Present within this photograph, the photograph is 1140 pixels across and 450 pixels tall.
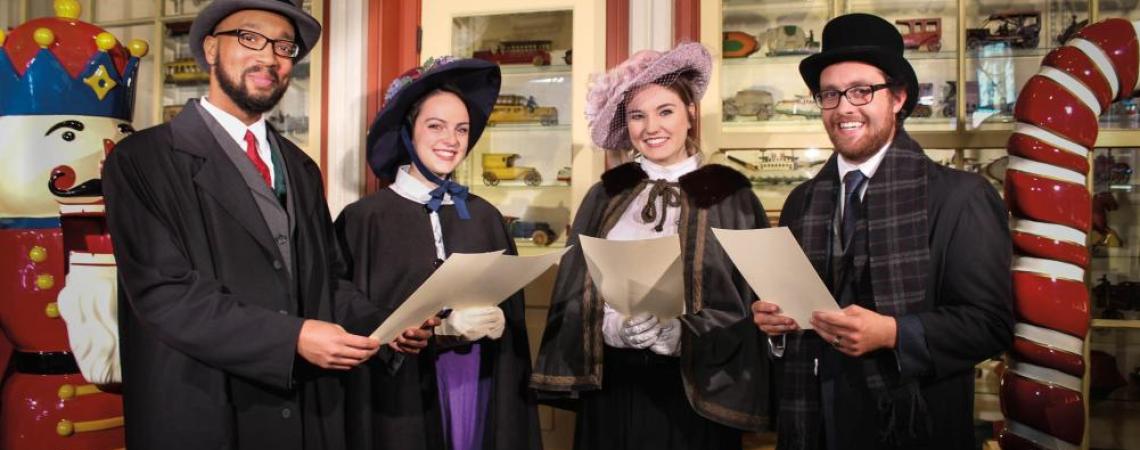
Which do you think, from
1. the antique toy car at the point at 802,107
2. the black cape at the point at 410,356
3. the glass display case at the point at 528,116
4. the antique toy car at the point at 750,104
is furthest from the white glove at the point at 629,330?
the antique toy car at the point at 802,107

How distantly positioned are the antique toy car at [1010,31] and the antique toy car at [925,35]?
11cm

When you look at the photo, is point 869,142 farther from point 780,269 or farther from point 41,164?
point 41,164

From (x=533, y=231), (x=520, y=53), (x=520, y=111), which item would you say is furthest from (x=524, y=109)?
(x=533, y=231)

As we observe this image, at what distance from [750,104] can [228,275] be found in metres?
2.13

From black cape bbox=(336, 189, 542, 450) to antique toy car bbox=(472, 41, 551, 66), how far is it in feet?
3.29

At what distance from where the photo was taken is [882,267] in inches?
70.2

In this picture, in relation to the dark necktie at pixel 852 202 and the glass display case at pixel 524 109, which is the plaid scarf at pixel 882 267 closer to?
the dark necktie at pixel 852 202

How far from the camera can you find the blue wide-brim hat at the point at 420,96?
232 cm

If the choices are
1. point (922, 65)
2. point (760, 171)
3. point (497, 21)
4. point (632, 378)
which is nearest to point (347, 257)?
point (632, 378)

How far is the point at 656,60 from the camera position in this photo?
232 cm

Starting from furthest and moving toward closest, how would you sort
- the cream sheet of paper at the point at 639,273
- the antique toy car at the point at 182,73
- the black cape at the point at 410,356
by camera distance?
1. the antique toy car at the point at 182,73
2. the black cape at the point at 410,356
3. the cream sheet of paper at the point at 639,273

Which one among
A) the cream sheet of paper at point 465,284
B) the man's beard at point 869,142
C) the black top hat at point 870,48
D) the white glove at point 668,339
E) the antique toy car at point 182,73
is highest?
the antique toy car at point 182,73

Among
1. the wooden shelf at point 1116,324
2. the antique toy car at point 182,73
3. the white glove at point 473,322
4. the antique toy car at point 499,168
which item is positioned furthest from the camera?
the antique toy car at point 182,73

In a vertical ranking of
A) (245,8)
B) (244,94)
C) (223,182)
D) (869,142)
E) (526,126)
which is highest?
(245,8)
